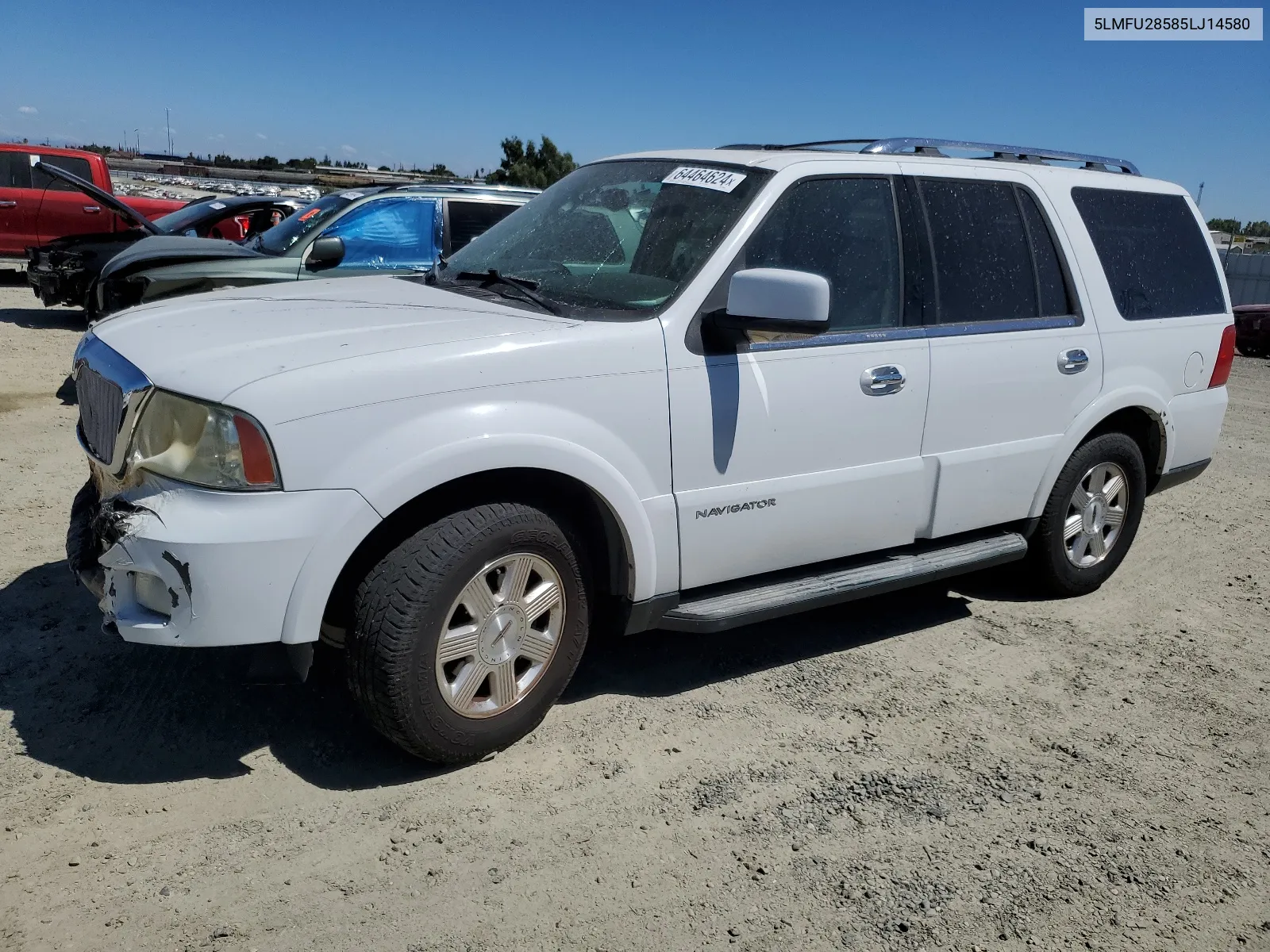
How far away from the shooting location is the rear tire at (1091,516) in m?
5.00

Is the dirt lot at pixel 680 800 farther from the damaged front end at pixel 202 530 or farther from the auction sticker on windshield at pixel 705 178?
the auction sticker on windshield at pixel 705 178

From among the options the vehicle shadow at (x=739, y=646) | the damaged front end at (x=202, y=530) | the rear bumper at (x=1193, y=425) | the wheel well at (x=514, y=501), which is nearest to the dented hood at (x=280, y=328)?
the damaged front end at (x=202, y=530)

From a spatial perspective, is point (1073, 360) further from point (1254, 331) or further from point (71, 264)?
point (1254, 331)

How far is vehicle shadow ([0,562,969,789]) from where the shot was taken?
133 inches

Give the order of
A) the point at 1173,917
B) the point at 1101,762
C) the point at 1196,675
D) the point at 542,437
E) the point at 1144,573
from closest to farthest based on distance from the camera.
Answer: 1. the point at 1173,917
2. the point at 542,437
3. the point at 1101,762
4. the point at 1196,675
5. the point at 1144,573

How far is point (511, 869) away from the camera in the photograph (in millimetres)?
2947

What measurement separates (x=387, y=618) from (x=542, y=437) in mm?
722

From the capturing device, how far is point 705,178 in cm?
405

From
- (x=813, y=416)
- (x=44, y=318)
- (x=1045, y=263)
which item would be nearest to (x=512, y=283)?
(x=813, y=416)

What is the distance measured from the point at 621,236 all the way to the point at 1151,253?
2.90 meters

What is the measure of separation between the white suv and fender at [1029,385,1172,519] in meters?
0.02

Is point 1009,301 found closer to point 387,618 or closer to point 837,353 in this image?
point 837,353

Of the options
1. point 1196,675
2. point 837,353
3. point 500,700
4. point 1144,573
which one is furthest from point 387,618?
point 1144,573

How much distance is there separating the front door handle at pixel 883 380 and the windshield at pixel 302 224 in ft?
19.2
